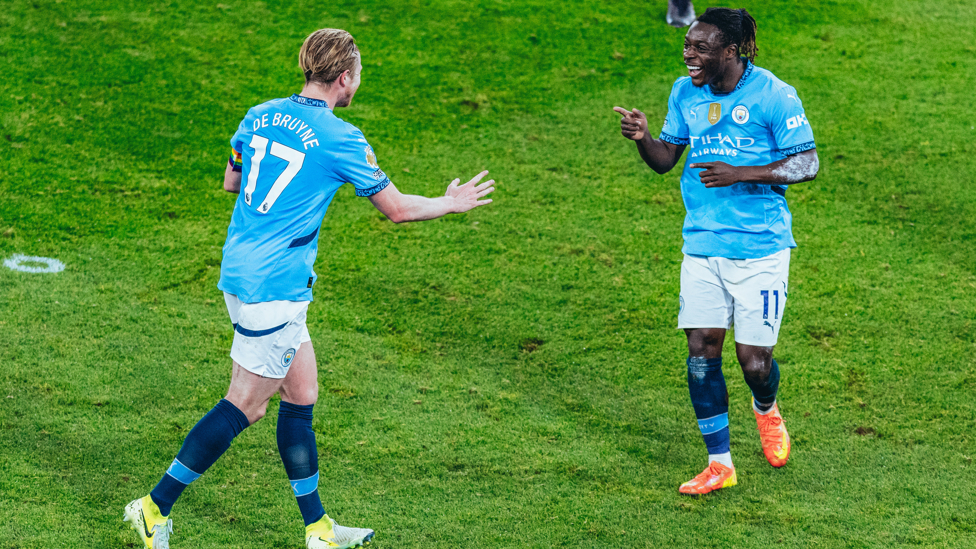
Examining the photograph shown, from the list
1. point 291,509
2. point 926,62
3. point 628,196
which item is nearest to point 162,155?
point 628,196

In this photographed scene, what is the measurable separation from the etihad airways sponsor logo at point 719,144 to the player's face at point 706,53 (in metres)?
0.28

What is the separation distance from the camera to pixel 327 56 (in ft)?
11.7

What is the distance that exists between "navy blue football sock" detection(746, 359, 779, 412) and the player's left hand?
102 centimetres

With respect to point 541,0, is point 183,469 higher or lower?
lower

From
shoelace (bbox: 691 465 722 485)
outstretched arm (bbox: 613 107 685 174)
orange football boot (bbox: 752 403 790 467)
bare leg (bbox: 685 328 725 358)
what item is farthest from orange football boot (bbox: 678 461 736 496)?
outstretched arm (bbox: 613 107 685 174)

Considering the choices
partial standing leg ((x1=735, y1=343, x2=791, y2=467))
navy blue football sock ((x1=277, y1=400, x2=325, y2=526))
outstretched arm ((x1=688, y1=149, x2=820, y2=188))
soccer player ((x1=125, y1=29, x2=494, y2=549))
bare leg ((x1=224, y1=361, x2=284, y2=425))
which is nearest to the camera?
soccer player ((x1=125, y1=29, x2=494, y2=549))

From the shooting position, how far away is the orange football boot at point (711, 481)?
175 inches

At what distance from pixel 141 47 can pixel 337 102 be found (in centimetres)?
606

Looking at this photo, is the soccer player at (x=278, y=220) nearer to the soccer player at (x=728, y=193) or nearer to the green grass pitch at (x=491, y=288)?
the green grass pitch at (x=491, y=288)

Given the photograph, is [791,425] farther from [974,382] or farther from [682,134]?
[682,134]

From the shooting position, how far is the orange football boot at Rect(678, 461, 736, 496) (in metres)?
4.45

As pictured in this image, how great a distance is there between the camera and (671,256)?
6.69m

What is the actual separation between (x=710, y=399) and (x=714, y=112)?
139cm

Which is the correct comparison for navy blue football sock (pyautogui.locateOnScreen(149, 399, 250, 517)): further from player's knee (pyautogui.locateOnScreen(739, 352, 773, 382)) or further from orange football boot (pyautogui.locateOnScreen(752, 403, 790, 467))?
orange football boot (pyautogui.locateOnScreen(752, 403, 790, 467))
